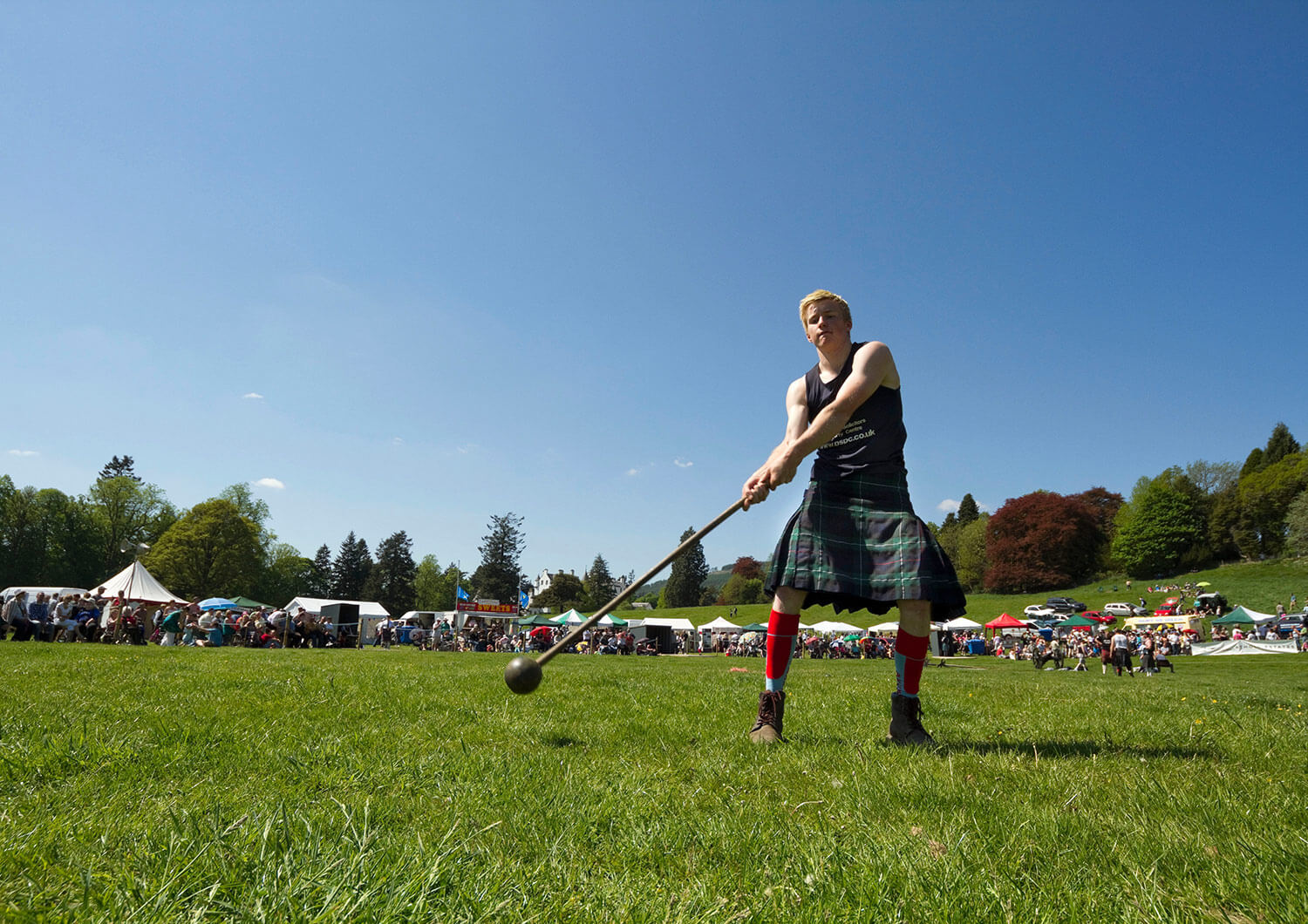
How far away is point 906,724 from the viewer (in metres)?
4.16

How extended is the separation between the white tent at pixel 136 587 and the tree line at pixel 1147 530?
82084mm

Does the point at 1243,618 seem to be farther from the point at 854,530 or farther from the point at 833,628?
→ the point at 854,530

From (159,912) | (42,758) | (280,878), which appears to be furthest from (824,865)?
(42,758)

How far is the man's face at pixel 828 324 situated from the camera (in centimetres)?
461

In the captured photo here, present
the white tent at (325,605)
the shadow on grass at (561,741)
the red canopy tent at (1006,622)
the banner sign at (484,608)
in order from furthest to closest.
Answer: the banner sign at (484,608)
the red canopy tent at (1006,622)
the white tent at (325,605)
the shadow on grass at (561,741)

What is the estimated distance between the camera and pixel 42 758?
2844 mm

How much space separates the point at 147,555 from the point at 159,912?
85136 mm

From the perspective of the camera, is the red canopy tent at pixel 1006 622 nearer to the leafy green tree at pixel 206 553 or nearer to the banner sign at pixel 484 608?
the banner sign at pixel 484 608

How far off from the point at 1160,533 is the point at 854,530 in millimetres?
94468

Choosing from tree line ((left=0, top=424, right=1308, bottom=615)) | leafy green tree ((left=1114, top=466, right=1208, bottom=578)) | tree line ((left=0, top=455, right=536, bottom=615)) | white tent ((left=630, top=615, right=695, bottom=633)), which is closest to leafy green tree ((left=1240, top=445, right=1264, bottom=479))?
tree line ((left=0, top=424, right=1308, bottom=615))

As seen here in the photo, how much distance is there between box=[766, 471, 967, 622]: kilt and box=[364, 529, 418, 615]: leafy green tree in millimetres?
102814

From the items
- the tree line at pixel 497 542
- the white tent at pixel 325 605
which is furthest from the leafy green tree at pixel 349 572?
the white tent at pixel 325 605

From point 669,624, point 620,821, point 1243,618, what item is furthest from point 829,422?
point 1243,618

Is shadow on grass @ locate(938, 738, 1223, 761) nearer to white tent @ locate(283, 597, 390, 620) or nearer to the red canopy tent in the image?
white tent @ locate(283, 597, 390, 620)
